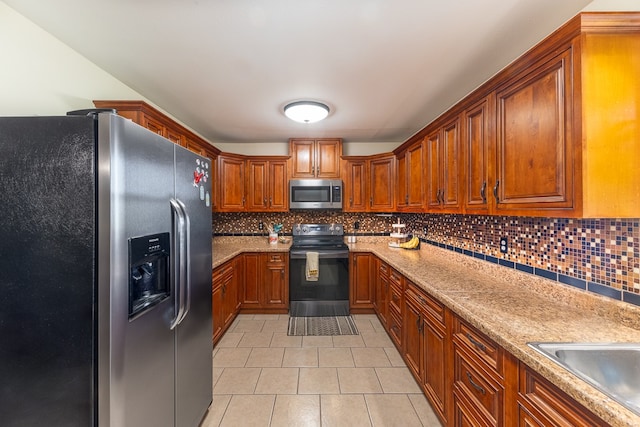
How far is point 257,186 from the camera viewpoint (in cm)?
380

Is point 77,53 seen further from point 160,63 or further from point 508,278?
point 508,278

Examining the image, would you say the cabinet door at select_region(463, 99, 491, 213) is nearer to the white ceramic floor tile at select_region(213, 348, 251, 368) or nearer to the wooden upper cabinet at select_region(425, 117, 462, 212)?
the wooden upper cabinet at select_region(425, 117, 462, 212)

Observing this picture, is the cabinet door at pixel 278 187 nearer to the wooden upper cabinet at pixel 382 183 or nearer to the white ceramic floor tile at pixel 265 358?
the wooden upper cabinet at pixel 382 183

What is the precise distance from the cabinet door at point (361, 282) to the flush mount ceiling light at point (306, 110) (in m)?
1.76

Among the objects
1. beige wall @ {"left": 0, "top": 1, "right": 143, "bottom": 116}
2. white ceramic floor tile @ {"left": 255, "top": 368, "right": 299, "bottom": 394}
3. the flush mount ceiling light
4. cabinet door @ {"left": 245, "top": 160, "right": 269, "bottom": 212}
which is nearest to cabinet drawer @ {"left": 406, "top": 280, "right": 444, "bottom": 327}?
white ceramic floor tile @ {"left": 255, "top": 368, "right": 299, "bottom": 394}

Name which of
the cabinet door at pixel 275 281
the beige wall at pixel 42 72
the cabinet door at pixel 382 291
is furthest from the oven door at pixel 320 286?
the beige wall at pixel 42 72

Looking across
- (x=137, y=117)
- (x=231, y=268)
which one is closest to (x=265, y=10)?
(x=137, y=117)

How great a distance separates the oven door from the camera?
339cm

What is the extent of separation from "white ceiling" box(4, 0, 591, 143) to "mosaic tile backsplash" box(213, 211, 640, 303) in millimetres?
1143

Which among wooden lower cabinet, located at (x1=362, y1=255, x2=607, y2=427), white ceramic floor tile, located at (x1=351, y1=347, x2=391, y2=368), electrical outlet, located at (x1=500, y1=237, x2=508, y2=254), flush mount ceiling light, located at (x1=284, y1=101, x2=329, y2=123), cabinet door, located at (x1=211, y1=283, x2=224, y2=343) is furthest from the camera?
cabinet door, located at (x1=211, y1=283, x2=224, y2=343)

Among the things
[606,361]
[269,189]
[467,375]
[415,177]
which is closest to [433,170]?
[415,177]

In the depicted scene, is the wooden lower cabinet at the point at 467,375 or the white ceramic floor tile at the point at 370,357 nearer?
the wooden lower cabinet at the point at 467,375

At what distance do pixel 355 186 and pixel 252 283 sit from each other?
1918 millimetres

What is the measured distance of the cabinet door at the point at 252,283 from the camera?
3.47 meters
